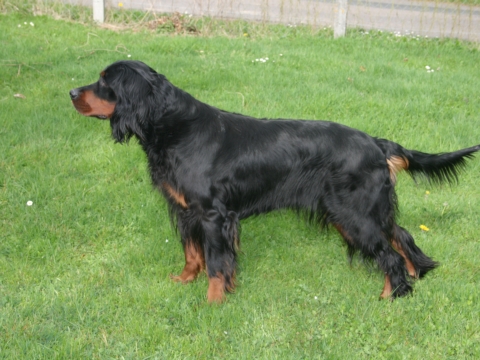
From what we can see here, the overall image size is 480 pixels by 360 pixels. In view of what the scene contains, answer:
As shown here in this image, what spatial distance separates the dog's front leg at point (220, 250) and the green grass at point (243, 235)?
11 centimetres

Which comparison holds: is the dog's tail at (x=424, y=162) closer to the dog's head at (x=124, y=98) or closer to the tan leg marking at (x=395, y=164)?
the tan leg marking at (x=395, y=164)

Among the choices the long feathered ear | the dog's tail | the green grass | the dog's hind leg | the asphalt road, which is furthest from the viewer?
the asphalt road

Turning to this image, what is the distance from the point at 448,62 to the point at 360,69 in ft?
5.42

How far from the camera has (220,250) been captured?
391 centimetres

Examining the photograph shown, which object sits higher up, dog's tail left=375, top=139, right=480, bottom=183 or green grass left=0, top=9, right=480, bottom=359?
dog's tail left=375, top=139, right=480, bottom=183

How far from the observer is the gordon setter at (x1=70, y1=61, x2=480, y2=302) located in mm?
3867

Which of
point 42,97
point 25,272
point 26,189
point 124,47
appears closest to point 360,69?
point 124,47

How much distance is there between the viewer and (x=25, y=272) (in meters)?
4.08

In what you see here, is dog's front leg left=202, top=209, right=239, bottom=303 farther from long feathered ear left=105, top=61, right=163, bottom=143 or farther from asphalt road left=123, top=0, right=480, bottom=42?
asphalt road left=123, top=0, right=480, bottom=42

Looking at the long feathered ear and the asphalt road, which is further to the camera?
the asphalt road

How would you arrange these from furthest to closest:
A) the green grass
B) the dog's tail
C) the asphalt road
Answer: the asphalt road, the dog's tail, the green grass

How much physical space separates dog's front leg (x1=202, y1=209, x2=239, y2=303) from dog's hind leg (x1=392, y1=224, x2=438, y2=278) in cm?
124

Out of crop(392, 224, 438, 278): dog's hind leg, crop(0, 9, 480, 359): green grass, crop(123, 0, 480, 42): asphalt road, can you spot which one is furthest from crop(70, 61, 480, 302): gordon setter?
crop(123, 0, 480, 42): asphalt road

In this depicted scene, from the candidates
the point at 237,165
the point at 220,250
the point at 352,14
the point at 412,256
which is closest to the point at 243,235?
the point at 220,250
